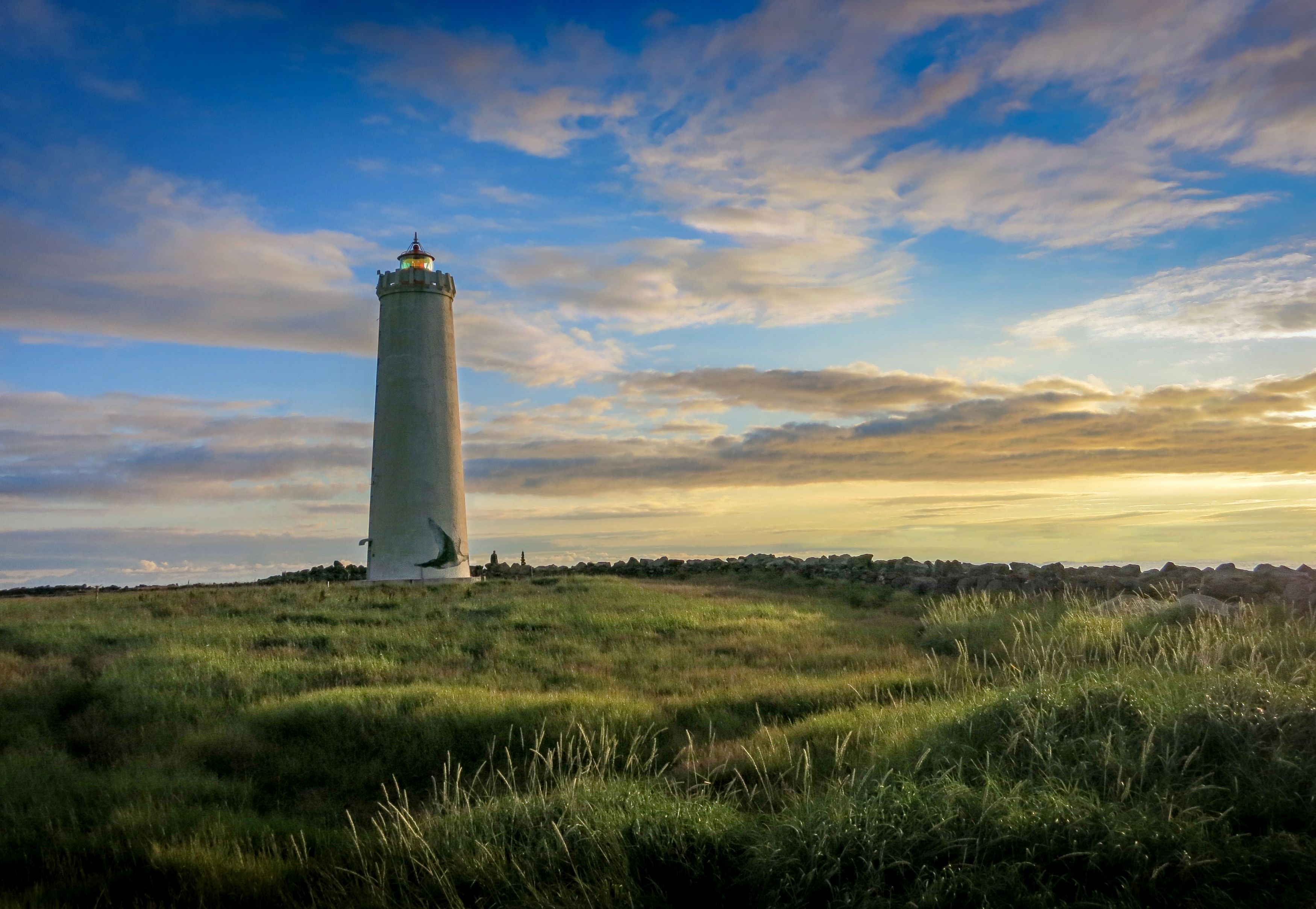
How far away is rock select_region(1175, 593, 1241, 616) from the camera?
13.2 meters

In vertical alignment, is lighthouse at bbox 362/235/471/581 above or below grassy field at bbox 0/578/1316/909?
above

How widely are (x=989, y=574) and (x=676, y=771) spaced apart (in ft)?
51.1

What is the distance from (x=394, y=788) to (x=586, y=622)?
791 centimetres

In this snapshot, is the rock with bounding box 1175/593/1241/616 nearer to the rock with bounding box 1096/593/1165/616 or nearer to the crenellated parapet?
the rock with bounding box 1096/593/1165/616

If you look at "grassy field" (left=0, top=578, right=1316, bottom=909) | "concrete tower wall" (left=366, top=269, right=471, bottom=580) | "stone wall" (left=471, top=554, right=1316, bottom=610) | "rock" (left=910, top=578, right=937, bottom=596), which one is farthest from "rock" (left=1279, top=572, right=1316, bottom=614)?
"concrete tower wall" (left=366, top=269, right=471, bottom=580)

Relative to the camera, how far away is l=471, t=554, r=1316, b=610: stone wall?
16.9 m

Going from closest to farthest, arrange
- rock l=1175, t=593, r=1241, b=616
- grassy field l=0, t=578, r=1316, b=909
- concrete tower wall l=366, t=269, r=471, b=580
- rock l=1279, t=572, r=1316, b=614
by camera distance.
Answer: grassy field l=0, t=578, r=1316, b=909 < rock l=1175, t=593, r=1241, b=616 < rock l=1279, t=572, r=1316, b=614 < concrete tower wall l=366, t=269, r=471, b=580

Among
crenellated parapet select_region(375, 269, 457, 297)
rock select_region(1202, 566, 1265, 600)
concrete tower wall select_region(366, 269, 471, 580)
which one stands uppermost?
crenellated parapet select_region(375, 269, 457, 297)

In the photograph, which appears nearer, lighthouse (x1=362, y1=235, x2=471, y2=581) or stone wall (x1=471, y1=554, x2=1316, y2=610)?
stone wall (x1=471, y1=554, x2=1316, y2=610)

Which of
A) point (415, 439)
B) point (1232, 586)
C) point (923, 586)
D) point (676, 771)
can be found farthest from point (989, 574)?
point (676, 771)

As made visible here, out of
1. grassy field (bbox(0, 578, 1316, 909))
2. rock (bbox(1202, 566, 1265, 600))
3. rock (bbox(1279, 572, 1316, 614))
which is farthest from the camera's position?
rock (bbox(1202, 566, 1265, 600))

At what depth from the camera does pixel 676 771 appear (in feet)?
24.6

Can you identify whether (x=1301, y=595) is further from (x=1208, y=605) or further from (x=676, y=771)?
(x=676, y=771)

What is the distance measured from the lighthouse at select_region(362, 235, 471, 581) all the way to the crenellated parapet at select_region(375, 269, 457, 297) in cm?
2
